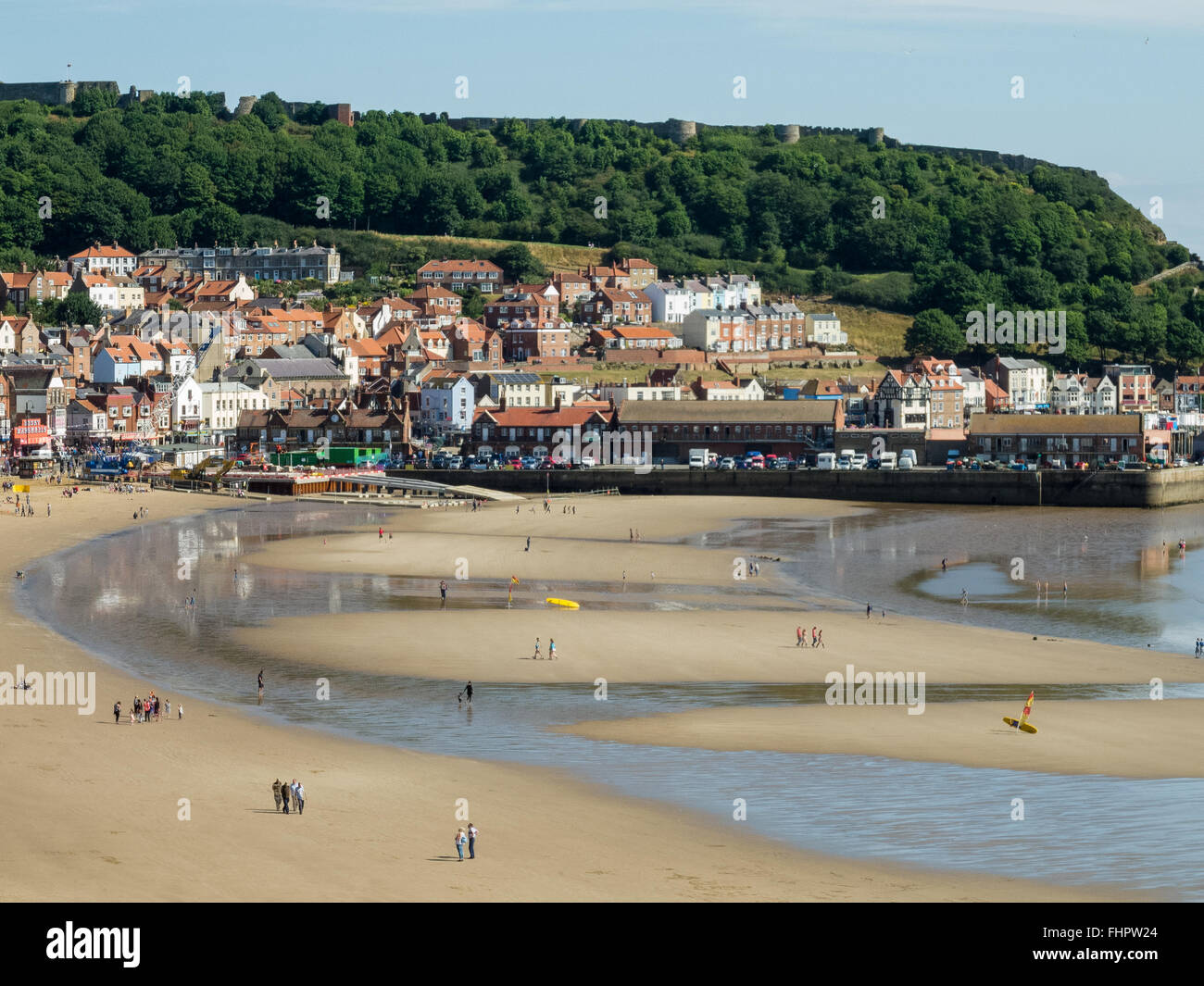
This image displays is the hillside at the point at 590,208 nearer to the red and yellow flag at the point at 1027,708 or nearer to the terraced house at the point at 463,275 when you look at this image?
the terraced house at the point at 463,275

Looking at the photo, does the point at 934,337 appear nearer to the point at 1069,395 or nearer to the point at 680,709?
the point at 1069,395

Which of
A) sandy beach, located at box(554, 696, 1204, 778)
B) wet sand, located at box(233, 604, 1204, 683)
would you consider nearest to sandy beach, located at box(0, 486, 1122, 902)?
sandy beach, located at box(554, 696, 1204, 778)

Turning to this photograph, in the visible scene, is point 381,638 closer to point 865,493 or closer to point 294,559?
point 294,559

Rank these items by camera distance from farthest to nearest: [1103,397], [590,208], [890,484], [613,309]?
[590,208] < [613,309] < [1103,397] < [890,484]

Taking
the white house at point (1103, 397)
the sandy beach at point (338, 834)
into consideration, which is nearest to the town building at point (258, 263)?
the white house at point (1103, 397)

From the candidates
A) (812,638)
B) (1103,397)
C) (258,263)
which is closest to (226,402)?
(258,263)
